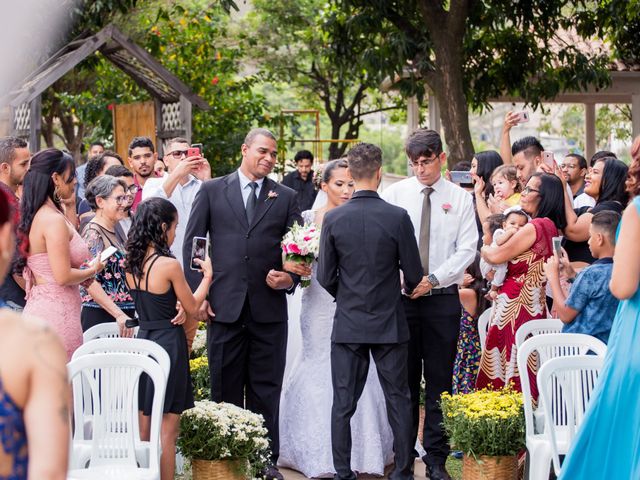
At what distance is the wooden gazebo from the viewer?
42.7 feet

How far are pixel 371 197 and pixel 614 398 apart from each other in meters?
2.45

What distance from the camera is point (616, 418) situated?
4.82 m

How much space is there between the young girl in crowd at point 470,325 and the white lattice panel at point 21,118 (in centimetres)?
745

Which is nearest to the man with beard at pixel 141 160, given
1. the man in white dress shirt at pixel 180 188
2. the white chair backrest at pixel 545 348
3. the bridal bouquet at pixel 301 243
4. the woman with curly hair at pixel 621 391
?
the man in white dress shirt at pixel 180 188

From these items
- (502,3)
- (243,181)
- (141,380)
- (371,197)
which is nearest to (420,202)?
(371,197)

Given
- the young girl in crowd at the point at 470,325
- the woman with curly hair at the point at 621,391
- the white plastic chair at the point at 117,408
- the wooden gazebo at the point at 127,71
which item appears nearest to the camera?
the woman with curly hair at the point at 621,391

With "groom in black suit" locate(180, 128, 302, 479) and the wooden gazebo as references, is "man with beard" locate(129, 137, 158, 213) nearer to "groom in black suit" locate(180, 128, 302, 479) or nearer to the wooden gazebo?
"groom in black suit" locate(180, 128, 302, 479)

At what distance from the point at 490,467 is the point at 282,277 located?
74.0 inches

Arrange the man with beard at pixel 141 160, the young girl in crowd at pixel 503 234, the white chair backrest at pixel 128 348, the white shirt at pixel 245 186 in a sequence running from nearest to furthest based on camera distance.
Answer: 1. the white chair backrest at pixel 128 348
2. the white shirt at pixel 245 186
3. the young girl in crowd at pixel 503 234
4. the man with beard at pixel 141 160

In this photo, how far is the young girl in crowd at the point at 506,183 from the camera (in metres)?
8.46

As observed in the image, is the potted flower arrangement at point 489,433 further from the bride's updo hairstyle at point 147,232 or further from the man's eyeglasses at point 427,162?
the bride's updo hairstyle at point 147,232

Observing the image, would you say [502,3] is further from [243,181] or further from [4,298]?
[4,298]

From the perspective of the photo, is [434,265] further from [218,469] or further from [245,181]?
[218,469]

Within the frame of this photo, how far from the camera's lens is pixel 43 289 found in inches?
252
